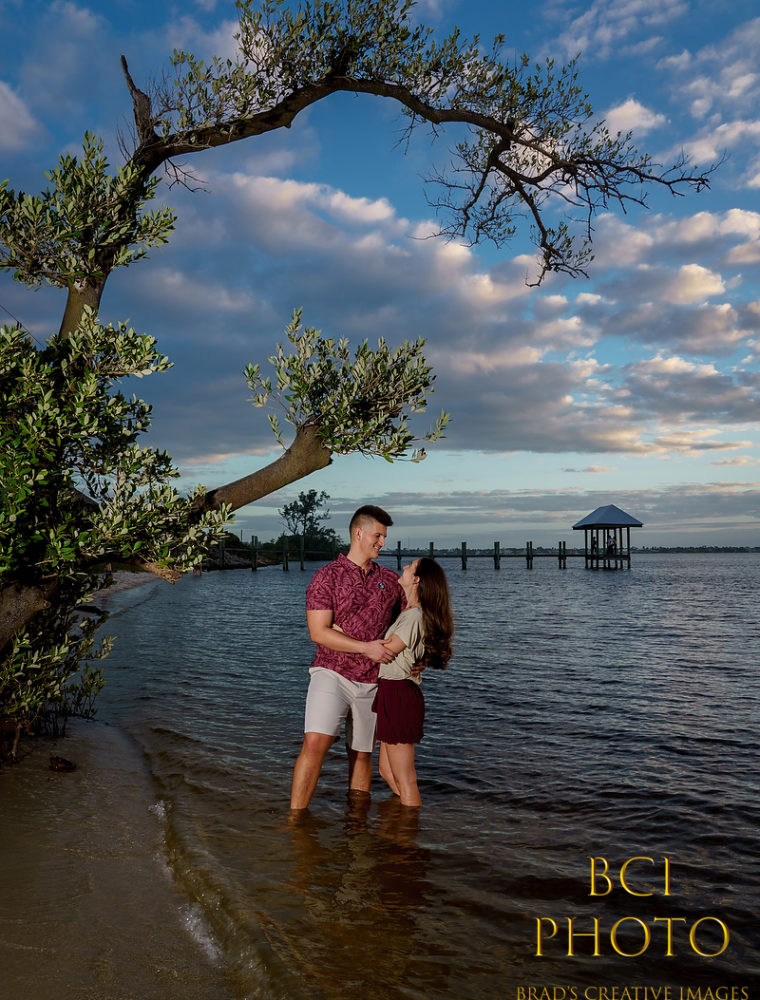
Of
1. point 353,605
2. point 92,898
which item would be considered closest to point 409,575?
point 353,605

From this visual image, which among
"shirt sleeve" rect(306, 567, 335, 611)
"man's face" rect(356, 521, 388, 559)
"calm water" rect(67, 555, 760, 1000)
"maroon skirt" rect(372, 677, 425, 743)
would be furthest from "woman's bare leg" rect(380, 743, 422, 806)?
"man's face" rect(356, 521, 388, 559)

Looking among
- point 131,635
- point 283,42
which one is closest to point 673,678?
point 283,42

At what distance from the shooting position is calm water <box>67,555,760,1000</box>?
408 cm

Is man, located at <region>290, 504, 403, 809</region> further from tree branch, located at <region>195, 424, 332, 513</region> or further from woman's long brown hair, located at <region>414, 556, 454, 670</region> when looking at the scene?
tree branch, located at <region>195, 424, 332, 513</region>

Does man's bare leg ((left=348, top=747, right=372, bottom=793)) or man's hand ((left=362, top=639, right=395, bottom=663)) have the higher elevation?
man's hand ((left=362, top=639, right=395, bottom=663))

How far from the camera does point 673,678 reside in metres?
15.4

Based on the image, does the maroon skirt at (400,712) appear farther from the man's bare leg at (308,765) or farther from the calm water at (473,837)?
the calm water at (473,837)

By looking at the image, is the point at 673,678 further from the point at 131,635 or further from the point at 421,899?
the point at 131,635

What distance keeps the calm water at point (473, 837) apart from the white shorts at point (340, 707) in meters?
0.91

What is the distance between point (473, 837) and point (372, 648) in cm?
225

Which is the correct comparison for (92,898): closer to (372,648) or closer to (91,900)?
(91,900)

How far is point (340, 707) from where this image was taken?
18.6ft

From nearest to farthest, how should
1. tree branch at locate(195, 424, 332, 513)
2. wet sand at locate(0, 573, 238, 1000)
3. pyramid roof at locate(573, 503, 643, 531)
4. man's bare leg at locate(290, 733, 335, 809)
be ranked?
wet sand at locate(0, 573, 238, 1000)
man's bare leg at locate(290, 733, 335, 809)
tree branch at locate(195, 424, 332, 513)
pyramid roof at locate(573, 503, 643, 531)

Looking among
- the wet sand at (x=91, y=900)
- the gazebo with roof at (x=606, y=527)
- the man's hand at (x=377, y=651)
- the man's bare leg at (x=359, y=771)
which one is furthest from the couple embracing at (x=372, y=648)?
the gazebo with roof at (x=606, y=527)
